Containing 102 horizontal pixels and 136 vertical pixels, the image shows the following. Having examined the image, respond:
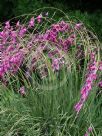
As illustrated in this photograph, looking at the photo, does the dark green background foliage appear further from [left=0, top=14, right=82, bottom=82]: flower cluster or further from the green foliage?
the green foliage

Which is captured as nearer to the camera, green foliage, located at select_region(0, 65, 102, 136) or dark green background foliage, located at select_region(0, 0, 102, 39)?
green foliage, located at select_region(0, 65, 102, 136)

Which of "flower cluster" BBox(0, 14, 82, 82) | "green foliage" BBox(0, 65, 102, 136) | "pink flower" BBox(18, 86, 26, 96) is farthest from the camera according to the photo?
"pink flower" BBox(18, 86, 26, 96)

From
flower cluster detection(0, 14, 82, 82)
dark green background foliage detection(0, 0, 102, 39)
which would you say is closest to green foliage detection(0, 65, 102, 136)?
flower cluster detection(0, 14, 82, 82)

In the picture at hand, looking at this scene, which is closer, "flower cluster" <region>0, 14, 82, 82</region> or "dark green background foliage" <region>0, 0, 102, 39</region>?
"flower cluster" <region>0, 14, 82, 82</region>

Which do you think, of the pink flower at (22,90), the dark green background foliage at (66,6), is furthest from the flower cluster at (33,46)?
the dark green background foliage at (66,6)

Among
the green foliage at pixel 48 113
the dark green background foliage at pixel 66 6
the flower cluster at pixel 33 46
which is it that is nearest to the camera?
the green foliage at pixel 48 113

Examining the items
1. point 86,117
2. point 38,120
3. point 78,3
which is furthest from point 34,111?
point 78,3

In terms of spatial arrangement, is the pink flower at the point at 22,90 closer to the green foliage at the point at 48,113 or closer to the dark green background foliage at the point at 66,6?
the green foliage at the point at 48,113

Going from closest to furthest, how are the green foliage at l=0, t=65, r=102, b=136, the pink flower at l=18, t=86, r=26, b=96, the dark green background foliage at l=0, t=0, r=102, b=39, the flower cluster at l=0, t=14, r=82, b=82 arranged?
1. the green foliage at l=0, t=65, r=102, b=136
2. the flower cluster at l=0, t=14, r=82, b=82
3. the pink flower at l=18, t=86, r=26, b=96
4. the dark green background foliage at l=0, t=0, r=102, b=39

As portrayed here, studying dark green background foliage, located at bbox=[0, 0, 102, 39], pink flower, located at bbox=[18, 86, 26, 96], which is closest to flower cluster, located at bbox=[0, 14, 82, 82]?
pink flower, located at bbox=[18, 86, 26, 96]

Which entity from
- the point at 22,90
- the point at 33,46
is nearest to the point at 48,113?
the point at 22,90

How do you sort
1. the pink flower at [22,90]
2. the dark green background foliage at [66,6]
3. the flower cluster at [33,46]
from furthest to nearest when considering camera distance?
the dark green background foliage at [66,6] → the pink flower at [22,90] → the flower cluster at [33,46]

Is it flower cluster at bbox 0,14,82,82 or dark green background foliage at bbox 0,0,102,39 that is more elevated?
flower cluster at bbox 0,14,82,82

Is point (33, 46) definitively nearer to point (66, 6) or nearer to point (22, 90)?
point (22, 90)
